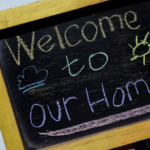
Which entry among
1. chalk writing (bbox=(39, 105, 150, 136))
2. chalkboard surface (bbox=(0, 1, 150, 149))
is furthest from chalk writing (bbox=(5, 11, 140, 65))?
chalk writing (bbox=(39, 105, 150, 136))

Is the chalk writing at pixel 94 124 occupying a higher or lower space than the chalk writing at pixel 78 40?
lower

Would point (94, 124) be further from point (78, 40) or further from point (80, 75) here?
point (78, 40)

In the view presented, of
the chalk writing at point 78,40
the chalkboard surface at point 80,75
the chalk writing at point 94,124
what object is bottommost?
the chalk writing at point 94,124

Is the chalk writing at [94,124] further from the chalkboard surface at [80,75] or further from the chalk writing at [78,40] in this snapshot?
the chalk writing at [78,40]

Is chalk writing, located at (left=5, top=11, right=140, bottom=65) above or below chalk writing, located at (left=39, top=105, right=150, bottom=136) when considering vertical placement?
above

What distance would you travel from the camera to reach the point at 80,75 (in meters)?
0.54

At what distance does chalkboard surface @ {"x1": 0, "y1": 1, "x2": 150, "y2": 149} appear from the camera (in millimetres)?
523

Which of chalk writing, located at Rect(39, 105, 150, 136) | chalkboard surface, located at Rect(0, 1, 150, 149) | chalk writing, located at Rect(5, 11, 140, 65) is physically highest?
chalk writing, located at Rect(5, 11, 140, 65)

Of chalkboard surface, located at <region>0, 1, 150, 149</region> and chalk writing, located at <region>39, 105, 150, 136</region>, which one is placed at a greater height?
chalkboard surface, located at <region>0, 1, 150, 149</region>

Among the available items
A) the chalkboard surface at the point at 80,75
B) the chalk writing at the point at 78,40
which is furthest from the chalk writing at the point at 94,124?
the chalk writing at the point at 78,40

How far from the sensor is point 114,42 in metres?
0.53

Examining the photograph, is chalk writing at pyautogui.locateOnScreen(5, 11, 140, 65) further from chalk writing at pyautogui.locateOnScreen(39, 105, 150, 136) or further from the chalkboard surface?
chalk writing at pyautogui.locateOnScreen(39, 105, 150, 136)

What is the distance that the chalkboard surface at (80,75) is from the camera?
1.72 feet

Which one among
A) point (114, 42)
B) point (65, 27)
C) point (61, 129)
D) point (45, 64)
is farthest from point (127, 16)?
point (61, 129)
